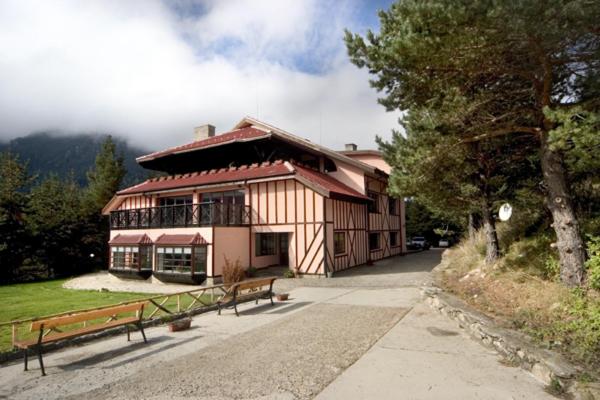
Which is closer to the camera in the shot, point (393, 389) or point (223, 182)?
point (393, 389)

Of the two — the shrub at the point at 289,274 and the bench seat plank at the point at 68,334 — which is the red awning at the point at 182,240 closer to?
the shrub at the point at 289,274

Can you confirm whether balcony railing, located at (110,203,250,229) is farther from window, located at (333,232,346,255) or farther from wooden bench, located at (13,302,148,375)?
wooden bench, located at (13,302,148,375)

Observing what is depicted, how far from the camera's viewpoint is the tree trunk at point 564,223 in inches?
264

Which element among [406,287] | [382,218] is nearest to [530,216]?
[406,287]

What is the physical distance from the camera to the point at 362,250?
19344 millimetres

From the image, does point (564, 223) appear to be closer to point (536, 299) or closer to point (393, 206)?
point (536, 299)

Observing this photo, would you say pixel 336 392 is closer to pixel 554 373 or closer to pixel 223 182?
pixel 554 373

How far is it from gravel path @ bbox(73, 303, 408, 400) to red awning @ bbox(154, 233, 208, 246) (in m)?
8.81

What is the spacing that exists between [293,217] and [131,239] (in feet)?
30.3

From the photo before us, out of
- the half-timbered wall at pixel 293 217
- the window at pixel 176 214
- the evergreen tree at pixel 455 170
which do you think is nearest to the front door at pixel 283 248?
the half-timbered wall at pixel 293 217

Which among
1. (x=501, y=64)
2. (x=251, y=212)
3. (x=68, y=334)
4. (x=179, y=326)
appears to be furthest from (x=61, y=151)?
(x=501, y=64)

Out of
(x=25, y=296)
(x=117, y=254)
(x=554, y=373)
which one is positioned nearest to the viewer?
(x=554, y=373)

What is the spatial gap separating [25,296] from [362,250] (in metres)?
16.5

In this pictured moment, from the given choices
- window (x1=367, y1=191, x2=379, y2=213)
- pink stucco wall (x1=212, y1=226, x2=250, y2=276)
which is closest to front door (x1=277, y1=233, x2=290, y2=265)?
pink stucco wall (x1=212, y1=226, x2=250, y2=276)
